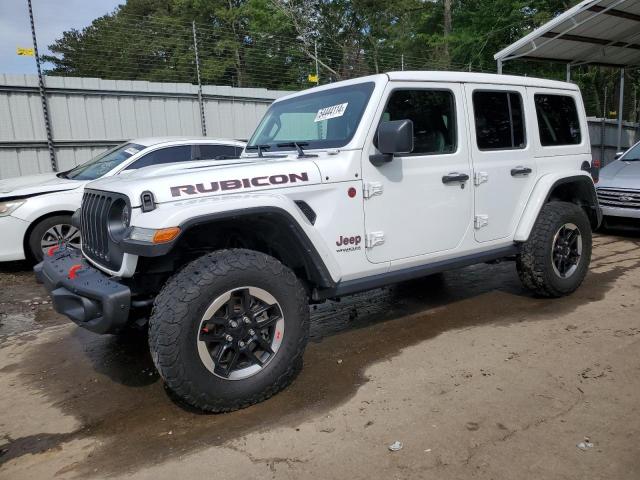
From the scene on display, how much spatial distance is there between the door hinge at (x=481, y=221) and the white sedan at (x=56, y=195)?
3027 millimetres

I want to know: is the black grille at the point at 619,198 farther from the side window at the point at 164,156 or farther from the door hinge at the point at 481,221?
the side window at the point at 164,156

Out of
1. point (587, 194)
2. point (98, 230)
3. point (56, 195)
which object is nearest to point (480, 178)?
point (587, 194)

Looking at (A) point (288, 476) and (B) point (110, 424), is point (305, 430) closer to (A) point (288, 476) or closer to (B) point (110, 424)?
(A) point (288, 476)

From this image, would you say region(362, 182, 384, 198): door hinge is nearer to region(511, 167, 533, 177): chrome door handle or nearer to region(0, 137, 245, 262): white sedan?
region(511, 167, 533, 177): chrome door handle

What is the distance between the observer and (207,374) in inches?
113

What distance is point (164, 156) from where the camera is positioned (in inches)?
271

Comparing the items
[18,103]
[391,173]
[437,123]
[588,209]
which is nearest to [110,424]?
[391,173]

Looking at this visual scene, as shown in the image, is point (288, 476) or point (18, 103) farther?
point (18, 103)

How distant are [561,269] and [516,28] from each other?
17.0 metres

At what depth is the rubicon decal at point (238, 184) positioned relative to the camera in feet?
9.26

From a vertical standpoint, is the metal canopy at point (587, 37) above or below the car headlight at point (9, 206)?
above

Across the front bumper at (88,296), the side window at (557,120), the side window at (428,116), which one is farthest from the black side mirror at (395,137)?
the side window at (557,120)

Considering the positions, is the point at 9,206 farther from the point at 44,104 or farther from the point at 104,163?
the point at 44,104

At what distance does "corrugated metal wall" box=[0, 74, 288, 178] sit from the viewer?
9070 millimetres
